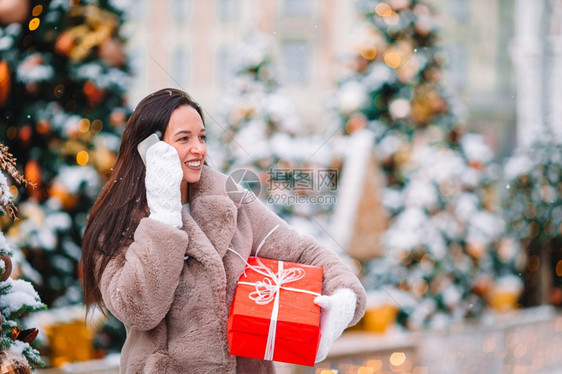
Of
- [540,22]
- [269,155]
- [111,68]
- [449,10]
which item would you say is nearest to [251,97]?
[269,155]

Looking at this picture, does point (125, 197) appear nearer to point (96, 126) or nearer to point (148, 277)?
point (148, 277)

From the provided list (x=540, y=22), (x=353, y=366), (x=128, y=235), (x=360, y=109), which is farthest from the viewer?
(x=540, y=22)

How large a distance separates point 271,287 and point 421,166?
138 inches

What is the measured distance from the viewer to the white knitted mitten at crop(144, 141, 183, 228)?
5.02ft

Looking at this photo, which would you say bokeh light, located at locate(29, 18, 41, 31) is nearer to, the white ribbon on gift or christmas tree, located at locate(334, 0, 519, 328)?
the white ribbon on gift

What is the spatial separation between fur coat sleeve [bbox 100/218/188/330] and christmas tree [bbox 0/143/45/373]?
280 millimetres

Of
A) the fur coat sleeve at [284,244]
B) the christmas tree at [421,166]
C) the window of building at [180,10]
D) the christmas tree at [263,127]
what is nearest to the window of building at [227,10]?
the window of building at [180,10]

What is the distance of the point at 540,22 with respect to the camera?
703 cm

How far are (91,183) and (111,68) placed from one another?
580 millimetres

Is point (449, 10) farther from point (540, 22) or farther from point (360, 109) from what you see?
point (360, 109)

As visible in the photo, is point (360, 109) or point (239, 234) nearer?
point (239, 234)

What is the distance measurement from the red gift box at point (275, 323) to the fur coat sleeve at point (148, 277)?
0.17 metres

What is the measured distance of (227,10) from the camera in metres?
11.0

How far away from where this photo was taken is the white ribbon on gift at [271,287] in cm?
151
